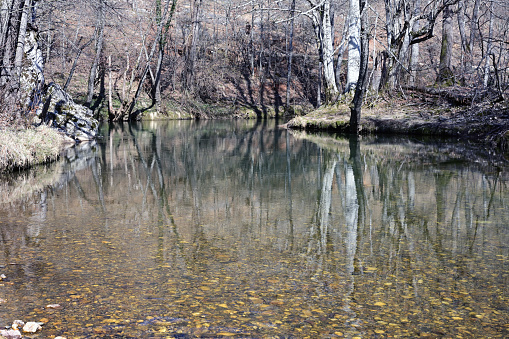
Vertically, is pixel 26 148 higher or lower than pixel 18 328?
higher

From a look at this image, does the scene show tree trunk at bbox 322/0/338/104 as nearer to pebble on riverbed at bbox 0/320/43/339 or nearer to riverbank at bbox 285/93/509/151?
riverbank at bbox 285/93/509/151

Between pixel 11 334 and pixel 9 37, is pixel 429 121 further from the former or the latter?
pixel 11 334

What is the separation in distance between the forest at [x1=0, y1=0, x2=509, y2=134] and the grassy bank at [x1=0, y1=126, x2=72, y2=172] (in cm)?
222

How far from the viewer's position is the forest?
19578 millimetres

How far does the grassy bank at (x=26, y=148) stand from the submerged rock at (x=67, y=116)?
507 cm

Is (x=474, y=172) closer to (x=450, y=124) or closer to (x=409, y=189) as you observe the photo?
(x=409, y=189)

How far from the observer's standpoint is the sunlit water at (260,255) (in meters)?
3.53

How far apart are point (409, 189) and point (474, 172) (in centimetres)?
232

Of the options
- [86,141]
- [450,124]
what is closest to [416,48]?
[450,124]

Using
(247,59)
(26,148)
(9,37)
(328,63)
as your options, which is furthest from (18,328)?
(247,59)

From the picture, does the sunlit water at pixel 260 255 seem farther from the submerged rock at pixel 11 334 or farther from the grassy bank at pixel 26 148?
the grassy bank at pixel 26 148

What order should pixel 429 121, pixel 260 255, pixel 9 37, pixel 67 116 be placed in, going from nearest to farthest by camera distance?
pixel 260 255, pixel 9 37, pixel 429 121, pixel 67 116

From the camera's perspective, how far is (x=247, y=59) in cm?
4450

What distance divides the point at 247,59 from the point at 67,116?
2758 centimetres
